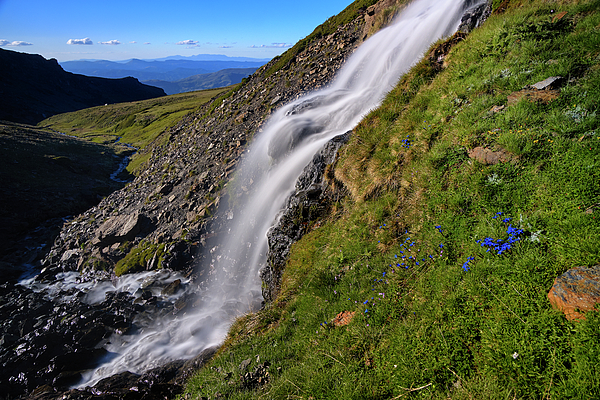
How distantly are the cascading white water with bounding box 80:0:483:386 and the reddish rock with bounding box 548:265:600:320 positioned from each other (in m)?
10.2

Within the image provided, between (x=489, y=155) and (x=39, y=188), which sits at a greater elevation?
(x=39, y=188)

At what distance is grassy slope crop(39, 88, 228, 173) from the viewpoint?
286 ft

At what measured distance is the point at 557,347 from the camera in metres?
3.07

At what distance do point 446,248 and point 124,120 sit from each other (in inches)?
5258

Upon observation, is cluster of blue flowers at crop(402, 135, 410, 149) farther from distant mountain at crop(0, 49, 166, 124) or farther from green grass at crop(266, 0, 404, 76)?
distant mountain at crop(0, 49, 166, 124)

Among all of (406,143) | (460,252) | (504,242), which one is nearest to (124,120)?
(406,143)

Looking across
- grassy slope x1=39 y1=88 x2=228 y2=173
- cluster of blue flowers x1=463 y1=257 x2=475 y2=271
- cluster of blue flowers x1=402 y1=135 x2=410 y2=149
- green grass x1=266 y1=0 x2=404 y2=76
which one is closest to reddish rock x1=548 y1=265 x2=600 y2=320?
cluster of blue flowers x1=463 y1=257 x2=475 y2=271

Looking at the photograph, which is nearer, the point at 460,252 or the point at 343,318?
the point at 460,252

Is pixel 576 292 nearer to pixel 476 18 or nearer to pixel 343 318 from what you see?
pixel 343 318

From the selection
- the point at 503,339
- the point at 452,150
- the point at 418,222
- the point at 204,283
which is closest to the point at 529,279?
the point at 503,339

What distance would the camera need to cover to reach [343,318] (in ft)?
18.3

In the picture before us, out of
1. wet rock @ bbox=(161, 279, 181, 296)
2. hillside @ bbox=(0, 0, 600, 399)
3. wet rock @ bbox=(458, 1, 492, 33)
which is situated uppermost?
wet rock @ bbox=(458, 1, 492, 33)

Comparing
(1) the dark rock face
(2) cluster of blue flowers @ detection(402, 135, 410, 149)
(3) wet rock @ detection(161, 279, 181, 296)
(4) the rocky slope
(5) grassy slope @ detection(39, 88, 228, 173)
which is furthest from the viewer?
(5) grassy slope @ detection(39, 88, 228, 173)

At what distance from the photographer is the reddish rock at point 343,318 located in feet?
17.8
